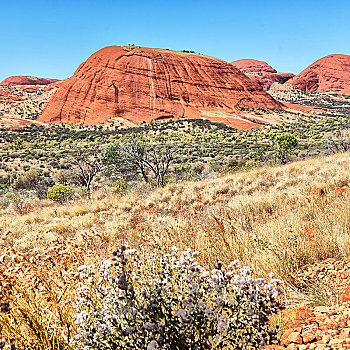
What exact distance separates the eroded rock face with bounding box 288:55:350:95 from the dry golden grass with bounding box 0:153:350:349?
426ft

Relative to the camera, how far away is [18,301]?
175 centimetres

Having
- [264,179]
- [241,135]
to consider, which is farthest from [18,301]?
[241,135]

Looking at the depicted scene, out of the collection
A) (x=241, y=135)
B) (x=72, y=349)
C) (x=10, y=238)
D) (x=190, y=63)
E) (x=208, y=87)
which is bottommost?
(x=10, y=238)

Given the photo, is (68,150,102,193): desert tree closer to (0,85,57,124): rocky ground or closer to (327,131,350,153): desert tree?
(327,131,350,153): desert tree

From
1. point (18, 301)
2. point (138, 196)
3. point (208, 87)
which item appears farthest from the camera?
point (208, 87)

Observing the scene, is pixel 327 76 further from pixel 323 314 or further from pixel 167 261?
pixel 167 261

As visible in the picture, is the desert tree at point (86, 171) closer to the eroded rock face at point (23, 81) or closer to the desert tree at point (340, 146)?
the desert tree at point (340, 146)

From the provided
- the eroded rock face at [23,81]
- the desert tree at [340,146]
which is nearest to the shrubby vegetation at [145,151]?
the desert tree at [340,146]

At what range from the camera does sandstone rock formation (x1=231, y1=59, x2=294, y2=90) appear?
127812 millimetres

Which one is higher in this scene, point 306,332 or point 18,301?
point 18,301

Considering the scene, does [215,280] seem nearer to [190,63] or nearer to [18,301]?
[18,301]

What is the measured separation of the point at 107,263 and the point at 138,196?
24.9 feet

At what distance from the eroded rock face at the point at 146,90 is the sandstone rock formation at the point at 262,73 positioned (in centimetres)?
6271

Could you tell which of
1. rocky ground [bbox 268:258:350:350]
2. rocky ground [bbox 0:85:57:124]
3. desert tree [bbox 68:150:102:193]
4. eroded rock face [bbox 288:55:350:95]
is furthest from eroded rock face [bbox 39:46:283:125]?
eroded rock face [bbox 288:55:350:95]
